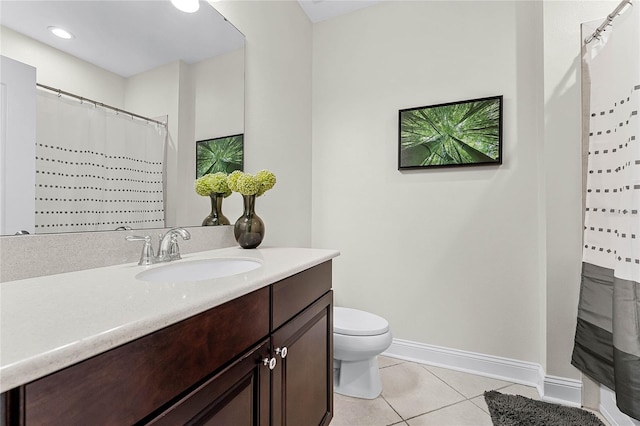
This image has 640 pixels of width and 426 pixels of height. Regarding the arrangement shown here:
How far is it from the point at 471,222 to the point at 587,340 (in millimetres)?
821

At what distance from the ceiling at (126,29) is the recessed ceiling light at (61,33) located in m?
0.01

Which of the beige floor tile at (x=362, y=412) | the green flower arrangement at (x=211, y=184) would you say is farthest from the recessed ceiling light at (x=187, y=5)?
the beige floor tile at (x=362, y=412)

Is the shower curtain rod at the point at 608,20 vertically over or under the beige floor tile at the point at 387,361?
over

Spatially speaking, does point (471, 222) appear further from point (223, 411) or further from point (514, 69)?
point (223, 411)

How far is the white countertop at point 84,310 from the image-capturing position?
1.25ft

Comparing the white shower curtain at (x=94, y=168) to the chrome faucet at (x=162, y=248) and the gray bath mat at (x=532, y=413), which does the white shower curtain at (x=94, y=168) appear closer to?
the chrome faucet at (x=162, y=248)

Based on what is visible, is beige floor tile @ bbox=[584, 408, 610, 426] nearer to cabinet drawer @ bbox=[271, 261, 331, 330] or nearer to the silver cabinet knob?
cabinet drawer @ bbox=[271, 261, 331, 330]

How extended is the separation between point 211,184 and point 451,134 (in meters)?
1.56

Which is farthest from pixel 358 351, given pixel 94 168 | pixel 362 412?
pixel 94 168

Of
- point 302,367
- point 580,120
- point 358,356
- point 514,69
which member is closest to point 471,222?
point 580,120

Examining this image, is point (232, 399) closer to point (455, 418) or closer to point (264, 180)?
point (264, 180)

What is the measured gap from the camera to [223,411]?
689mm

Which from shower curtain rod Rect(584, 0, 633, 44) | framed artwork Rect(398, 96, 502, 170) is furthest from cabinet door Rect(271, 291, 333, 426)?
shower curtain rod Rect(584, 0, 633, 44)

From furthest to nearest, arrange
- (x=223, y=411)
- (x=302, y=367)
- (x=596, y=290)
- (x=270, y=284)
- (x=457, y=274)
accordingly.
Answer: (x=457, y=274) → (x=596, y=290) → (x=302, y=367) → (x=270, y=284) → (x=223, y=411)
